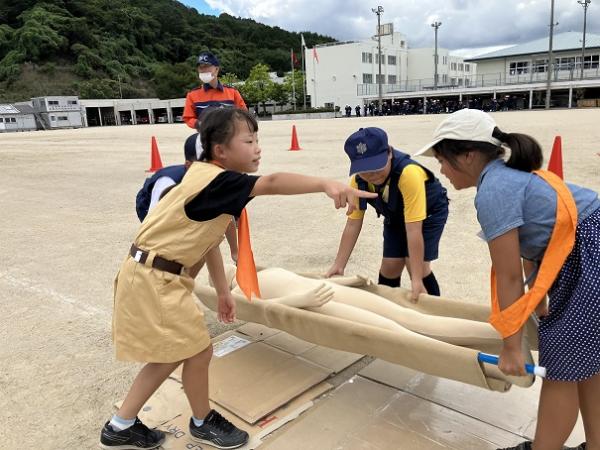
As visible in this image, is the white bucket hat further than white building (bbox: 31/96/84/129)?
No

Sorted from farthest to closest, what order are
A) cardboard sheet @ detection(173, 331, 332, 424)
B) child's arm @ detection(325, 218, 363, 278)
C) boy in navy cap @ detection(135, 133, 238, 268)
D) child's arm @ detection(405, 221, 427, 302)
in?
child's arm @ detection(325, 218, 363, 278), child's arm @ detection(405, 221, 427, 302), boy in navy cap @ detection(135, 133, 238, 268), cardboard sheet @ detection(173, 331, 332, 424)

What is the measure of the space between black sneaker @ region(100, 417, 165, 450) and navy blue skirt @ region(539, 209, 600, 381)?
1.69 m

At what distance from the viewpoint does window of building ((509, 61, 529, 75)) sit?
51281mm

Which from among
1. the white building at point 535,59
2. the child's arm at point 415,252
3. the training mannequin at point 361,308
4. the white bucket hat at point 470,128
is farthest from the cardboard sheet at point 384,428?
the white building at point 535,59

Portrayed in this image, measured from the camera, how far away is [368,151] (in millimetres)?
2756

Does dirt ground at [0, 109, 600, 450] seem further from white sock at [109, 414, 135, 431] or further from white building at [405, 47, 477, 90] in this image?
white building at [405, 47, 477, 90]

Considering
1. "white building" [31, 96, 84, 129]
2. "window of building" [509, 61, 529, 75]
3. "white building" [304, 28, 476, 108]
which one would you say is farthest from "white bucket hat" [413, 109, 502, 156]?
"white building" [31, 96, 84, 129]

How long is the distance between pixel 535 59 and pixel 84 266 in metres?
54.6

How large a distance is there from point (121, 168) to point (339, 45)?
5108 centimetres

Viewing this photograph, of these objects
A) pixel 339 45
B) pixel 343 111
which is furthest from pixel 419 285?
pixel 339 45

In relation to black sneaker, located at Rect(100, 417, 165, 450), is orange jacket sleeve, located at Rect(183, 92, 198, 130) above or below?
above

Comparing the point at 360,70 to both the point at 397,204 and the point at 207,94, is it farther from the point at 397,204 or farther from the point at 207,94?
the point at 397,204

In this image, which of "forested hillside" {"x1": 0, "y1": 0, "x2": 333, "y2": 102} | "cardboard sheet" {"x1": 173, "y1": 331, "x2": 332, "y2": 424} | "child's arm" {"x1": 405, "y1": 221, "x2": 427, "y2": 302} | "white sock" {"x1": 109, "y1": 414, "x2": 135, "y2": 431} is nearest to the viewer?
"white sock" {"x1": 109, "y1": 414, "x2": 135, "y2": 431}

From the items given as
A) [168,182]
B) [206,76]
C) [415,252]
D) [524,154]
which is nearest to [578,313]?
[524,154]
